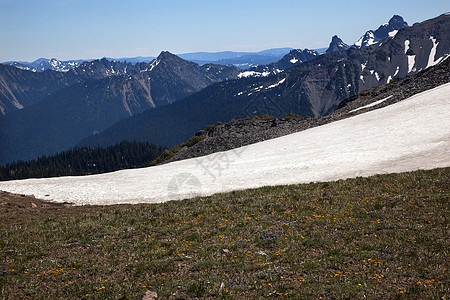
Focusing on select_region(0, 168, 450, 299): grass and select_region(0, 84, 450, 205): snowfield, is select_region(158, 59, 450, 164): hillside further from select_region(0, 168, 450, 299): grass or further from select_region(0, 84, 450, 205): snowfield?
select_region(0, 168, 450, 299): grass

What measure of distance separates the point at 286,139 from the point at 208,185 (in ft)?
66.8

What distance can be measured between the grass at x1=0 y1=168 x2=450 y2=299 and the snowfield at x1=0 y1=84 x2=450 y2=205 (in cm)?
801

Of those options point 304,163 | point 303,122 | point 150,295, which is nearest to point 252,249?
point 150,295

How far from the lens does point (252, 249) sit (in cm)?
1350

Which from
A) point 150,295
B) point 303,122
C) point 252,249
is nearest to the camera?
point 150,295

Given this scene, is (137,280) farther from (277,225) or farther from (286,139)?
(286,139)

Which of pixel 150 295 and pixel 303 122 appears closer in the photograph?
pixel 150 295

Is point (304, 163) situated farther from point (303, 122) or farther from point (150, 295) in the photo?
point (303, 122)

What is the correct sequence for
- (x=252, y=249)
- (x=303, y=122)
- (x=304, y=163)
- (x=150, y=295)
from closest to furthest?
(x=150, y=295)
(x=252, y=249)
(x=304, y=163)
(x=303, y=122)

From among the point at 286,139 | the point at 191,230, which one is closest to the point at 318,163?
the point at 286,139

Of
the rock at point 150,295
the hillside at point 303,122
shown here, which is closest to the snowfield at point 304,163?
the hillside at point 303,122

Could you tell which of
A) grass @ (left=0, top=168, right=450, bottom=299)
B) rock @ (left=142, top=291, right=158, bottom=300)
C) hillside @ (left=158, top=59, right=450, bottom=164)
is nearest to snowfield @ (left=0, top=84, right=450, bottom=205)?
grass @ (left=0, top=168, right=450, bottom=299)

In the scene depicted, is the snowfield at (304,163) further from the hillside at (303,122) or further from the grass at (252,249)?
the hillside at (303,122)

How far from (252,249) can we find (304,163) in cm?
2118
